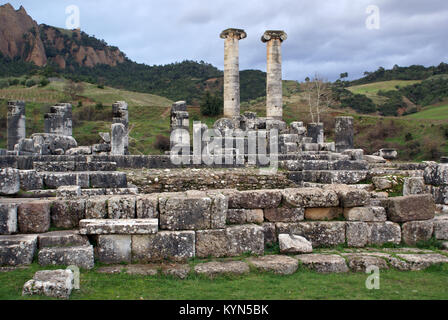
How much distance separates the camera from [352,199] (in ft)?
25.7

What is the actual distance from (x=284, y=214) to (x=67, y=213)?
4032 mm

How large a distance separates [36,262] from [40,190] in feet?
11.0

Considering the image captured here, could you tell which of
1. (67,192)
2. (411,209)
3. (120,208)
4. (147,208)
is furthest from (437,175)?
(67,192)

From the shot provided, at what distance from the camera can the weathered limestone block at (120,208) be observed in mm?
6910

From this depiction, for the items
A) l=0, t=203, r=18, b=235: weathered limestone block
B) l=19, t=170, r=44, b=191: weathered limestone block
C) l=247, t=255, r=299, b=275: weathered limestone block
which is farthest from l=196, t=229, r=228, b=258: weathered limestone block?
l=19, t=170, r=44, b=191: weathered limestone block

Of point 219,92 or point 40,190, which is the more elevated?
point 219,92

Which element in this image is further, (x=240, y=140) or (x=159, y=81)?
(x=159, y=81)

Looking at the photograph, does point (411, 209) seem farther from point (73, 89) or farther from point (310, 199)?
point (73, 89)

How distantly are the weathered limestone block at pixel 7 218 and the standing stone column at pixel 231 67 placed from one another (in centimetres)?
2272

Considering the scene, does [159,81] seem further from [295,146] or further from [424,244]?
[424,244]

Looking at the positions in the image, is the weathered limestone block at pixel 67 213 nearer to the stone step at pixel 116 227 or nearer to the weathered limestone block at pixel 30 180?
the stone step at pixel 116 227

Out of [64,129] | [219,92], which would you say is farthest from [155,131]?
[219,92]
